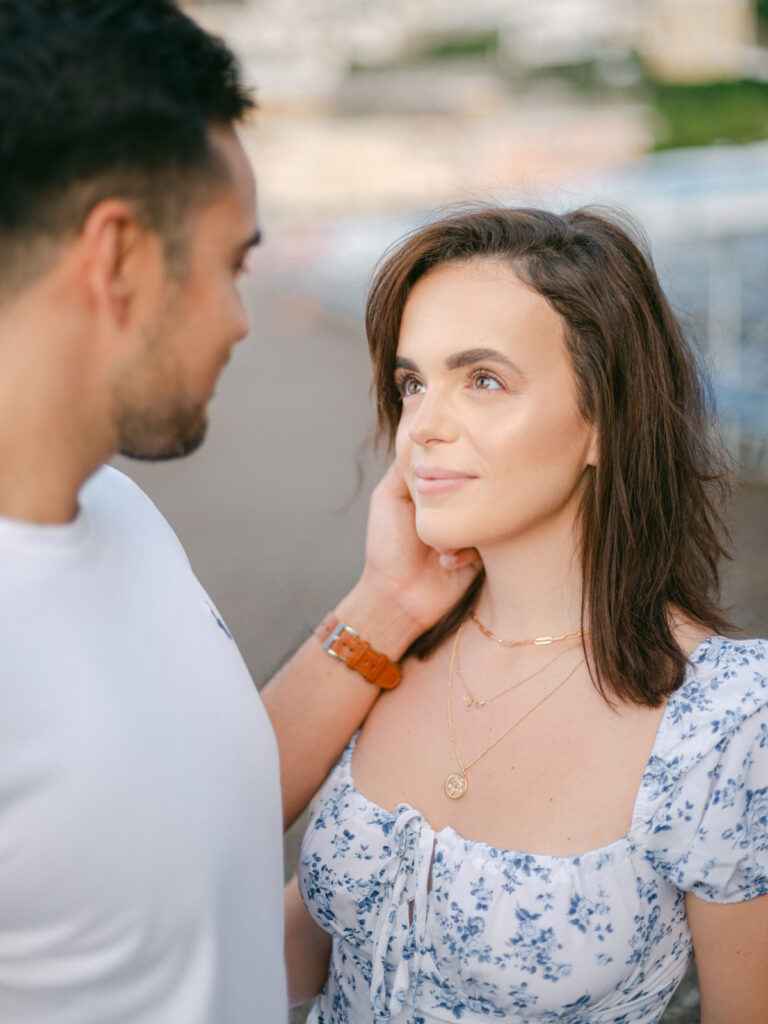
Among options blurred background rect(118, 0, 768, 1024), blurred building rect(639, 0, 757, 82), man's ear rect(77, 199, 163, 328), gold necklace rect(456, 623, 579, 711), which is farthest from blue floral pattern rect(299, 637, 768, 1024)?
blurred building rect(639, 0, 757, 82)

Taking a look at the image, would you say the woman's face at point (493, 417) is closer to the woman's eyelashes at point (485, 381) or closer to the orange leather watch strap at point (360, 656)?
the woman's eyelashes at point (485, 381)

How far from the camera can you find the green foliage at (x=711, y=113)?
16812mm

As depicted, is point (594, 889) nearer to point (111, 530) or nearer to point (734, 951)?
point (734, 951)

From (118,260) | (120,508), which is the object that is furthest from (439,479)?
(118,260)

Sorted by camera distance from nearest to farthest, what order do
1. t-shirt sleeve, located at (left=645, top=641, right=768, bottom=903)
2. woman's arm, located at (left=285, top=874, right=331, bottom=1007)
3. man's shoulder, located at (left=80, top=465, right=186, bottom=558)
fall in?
man's shoulder, located at (left=80, top=465, right=186, bottom=558)
t-shirt sleeve, located at (left=645, top=641, right=768, bottom=903)
woman's arm, located at (left=285, top=874, right=331, bottom=1007)

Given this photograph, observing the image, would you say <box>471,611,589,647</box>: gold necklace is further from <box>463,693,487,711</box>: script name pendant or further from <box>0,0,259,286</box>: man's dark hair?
<box>0,0,259,286</box>: man's dark hair

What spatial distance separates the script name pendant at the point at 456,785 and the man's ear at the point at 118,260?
1029 mm

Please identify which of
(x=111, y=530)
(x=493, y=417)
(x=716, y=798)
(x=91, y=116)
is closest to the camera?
(x=91, y=116)

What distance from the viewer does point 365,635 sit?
209cm

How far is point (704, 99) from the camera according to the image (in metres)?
18.9

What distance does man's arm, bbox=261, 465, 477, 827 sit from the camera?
2.03 meters

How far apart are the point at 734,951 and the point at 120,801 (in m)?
1.00

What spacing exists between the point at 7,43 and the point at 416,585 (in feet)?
4.19

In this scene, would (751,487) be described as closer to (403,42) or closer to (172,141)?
(172,141)
